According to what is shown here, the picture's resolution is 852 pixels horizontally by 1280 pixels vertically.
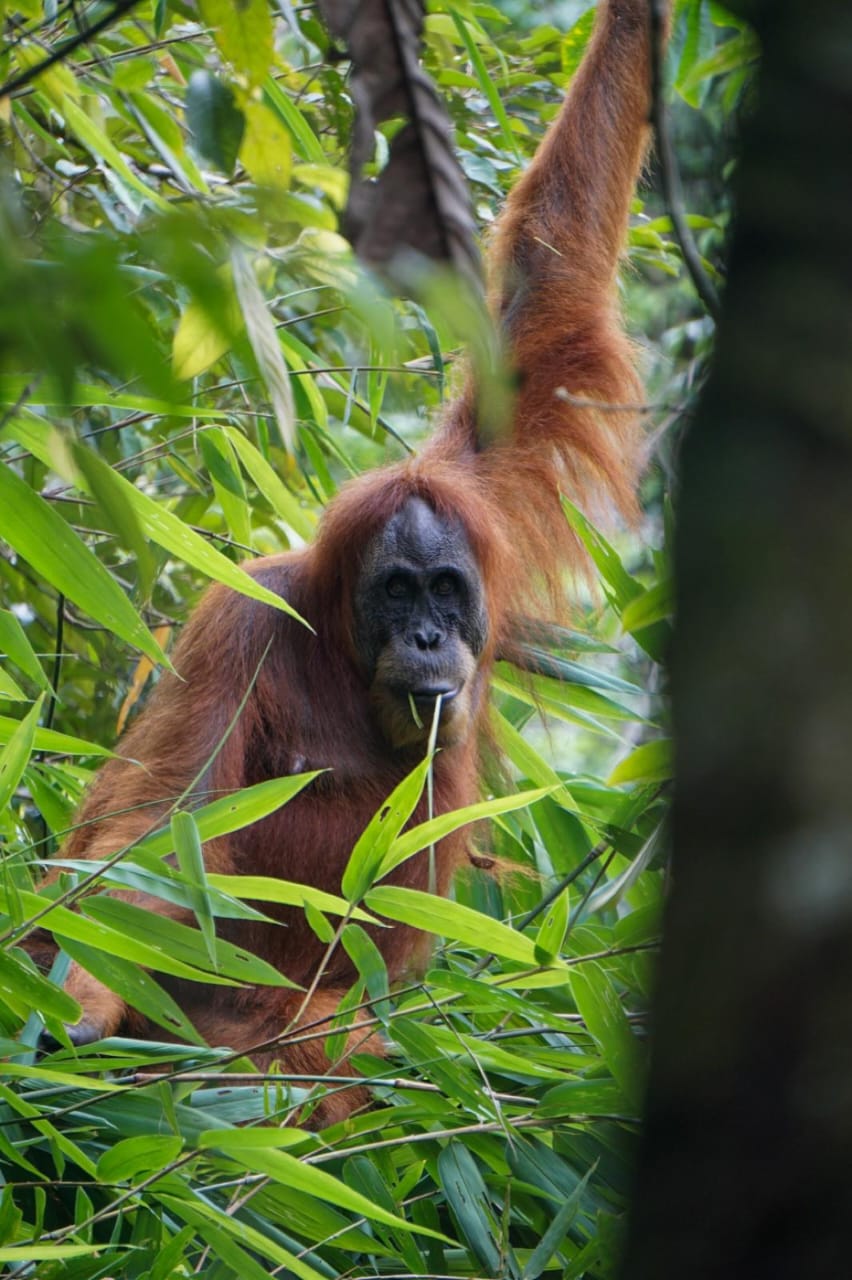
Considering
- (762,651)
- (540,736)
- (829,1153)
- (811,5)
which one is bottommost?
(540,736)

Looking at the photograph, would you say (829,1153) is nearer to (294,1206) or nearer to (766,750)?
(766,750)

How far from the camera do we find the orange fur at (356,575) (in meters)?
3.32

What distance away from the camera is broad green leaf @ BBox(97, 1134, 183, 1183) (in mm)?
2070

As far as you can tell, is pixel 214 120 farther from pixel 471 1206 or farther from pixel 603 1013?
pixel 471 1206

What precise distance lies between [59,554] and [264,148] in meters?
1.24

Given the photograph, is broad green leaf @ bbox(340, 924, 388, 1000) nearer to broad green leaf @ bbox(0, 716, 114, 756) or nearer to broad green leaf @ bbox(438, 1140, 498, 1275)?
broad green leaf @ bbox(438, 1140, 498, 1275)

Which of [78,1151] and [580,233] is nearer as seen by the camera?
[78,1151]

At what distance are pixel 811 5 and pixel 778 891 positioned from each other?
356mm

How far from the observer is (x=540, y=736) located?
Result: 6.94 meters

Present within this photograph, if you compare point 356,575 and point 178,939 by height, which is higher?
point 178,939

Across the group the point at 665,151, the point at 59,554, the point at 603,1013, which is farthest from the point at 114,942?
the point at 665,151

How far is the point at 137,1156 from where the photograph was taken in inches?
82.8

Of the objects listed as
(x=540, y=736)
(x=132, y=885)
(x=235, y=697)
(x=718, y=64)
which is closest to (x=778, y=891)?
(x=718, y=64)

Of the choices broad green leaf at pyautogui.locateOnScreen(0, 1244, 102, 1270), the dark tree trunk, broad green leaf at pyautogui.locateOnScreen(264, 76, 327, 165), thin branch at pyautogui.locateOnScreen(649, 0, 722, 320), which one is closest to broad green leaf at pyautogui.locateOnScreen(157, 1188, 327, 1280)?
broad green leaf at pyautogui.locateOnScreen(0, 1244, 102, 1270)
